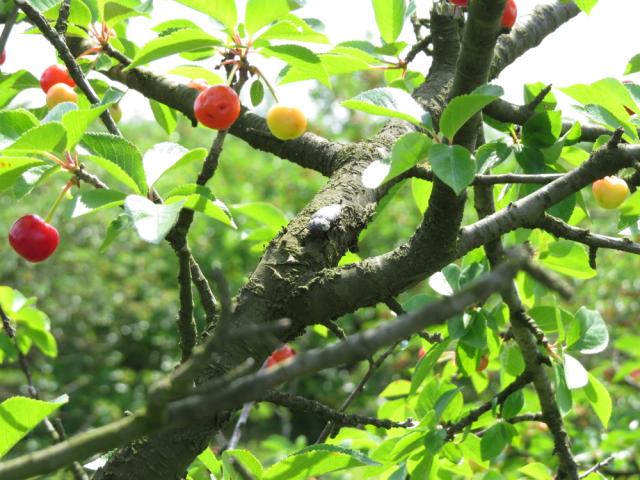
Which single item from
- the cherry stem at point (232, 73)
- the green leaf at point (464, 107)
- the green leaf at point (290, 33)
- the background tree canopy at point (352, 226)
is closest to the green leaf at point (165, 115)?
the background tree canopy at point (352, 226)

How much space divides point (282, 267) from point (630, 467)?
225 centimetres

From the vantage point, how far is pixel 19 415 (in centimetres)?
89

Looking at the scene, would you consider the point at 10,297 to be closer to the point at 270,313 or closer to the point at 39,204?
the point at 270,313

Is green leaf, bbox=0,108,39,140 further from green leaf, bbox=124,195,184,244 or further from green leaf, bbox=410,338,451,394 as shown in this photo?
green leaf, bbox=410,338,451,394

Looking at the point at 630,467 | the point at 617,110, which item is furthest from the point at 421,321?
Result: the point at 630,467

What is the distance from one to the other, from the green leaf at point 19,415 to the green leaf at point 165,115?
808mm

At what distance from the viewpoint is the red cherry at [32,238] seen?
125 centimetres

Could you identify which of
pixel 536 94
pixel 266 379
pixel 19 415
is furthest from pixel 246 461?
pixel 536 94

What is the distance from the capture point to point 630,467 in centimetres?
283

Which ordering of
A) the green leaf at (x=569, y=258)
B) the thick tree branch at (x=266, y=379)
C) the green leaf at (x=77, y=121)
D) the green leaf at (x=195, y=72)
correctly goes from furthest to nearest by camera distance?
the green leaf at (x=569, y=258) < the green leaf at (x=195, y=72) < the green leaf at (x=77, y=121) < the thick tree branch at (x=266, y=379)

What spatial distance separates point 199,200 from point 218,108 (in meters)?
0.23

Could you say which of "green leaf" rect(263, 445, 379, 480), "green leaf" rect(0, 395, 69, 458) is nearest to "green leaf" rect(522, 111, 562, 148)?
"green leaf" rect(263, 445, 379, 480)

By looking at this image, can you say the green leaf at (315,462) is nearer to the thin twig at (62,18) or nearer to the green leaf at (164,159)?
the green leaf at (164,159)

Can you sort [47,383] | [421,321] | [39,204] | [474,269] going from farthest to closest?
[39,204], [47,383], [474,269], [421,321]
